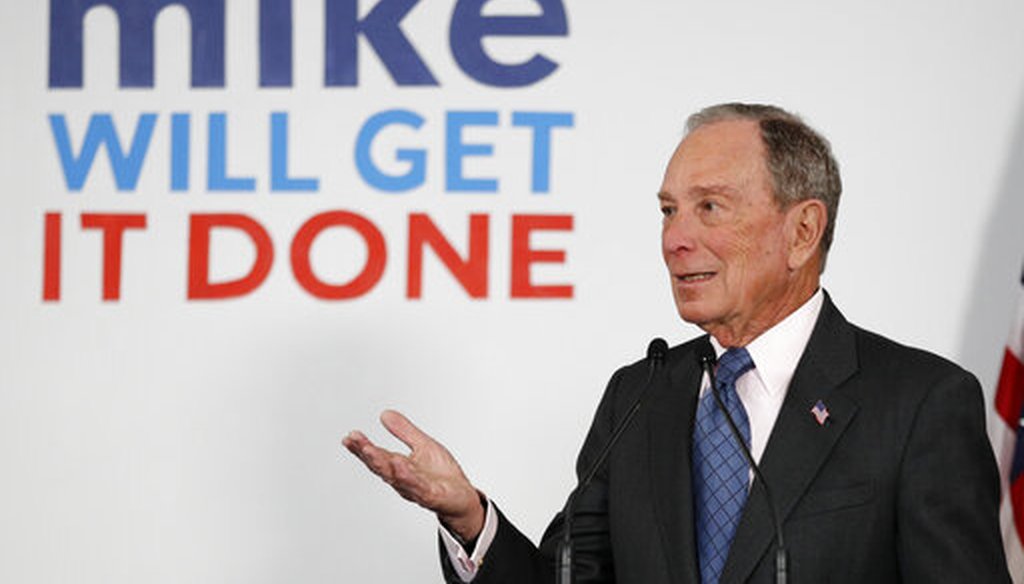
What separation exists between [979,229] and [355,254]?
4.63 feet

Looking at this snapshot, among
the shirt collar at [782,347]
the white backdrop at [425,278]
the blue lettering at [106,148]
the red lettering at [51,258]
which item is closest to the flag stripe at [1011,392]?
the white backdrop at [425,278]

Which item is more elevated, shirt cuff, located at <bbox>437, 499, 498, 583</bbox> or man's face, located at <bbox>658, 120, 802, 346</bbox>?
man's face, located at <bbox>658, 120, 802, 346</bbox>

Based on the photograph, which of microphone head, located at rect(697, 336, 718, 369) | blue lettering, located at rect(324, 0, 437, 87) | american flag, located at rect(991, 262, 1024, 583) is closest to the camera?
microphone head, located at rect(697, 336, 718, 369)

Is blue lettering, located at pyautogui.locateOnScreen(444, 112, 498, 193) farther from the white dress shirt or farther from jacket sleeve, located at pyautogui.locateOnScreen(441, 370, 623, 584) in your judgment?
the white dress shirt

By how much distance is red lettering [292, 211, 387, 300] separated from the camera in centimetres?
363

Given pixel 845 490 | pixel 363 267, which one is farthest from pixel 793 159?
pixel 363 267

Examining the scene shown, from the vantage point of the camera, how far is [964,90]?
356 centimetres

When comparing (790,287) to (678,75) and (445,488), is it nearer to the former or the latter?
(445,488)

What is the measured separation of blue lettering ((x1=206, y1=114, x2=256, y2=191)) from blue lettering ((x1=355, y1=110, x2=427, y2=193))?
264 millimetres

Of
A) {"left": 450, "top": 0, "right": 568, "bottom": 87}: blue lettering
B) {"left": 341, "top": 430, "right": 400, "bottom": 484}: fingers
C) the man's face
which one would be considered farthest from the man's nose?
{"left": 450, "top": 0, "right": 568, "bottom": 87}: blue lettering

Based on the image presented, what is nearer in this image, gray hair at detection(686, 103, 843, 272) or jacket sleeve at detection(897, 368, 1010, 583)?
jacket sleeve at detection(897, 368, 1010, 583)

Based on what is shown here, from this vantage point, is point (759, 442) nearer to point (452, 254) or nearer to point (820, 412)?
point (820, 412)

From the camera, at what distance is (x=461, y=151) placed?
3.62m

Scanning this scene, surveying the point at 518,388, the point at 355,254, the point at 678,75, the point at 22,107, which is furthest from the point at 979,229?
the point at 22,107
